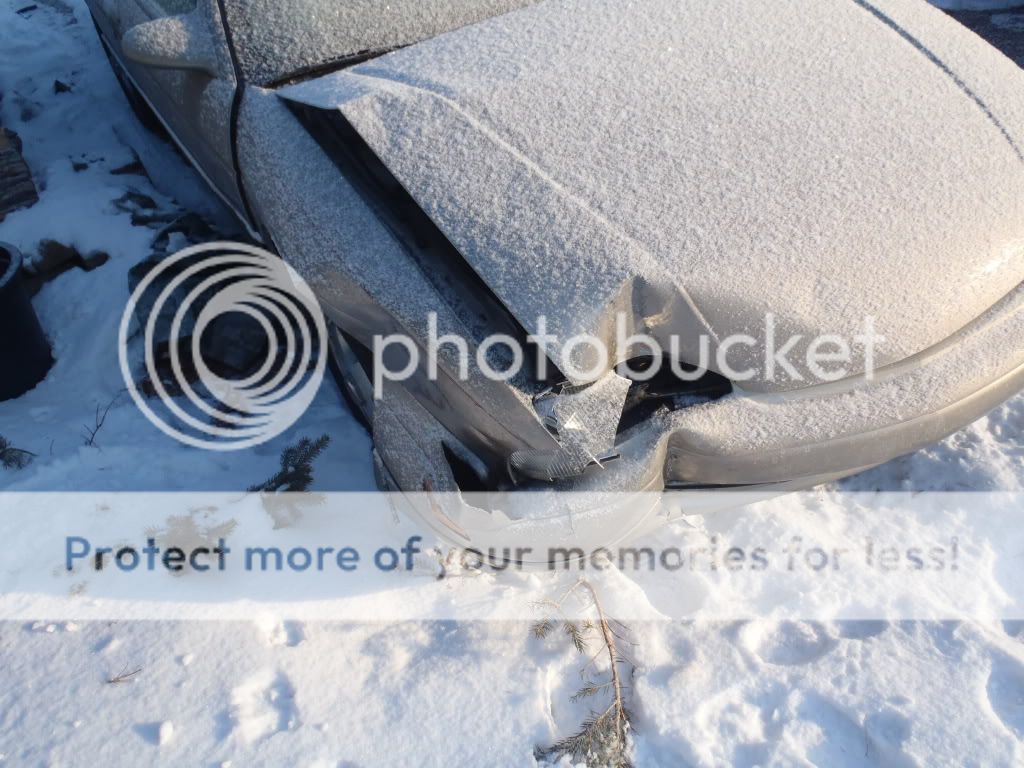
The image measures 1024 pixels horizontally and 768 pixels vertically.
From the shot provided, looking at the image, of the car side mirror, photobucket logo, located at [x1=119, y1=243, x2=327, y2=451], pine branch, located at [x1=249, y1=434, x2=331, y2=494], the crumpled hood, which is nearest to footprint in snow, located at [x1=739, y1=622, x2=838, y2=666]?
the crumpled hood

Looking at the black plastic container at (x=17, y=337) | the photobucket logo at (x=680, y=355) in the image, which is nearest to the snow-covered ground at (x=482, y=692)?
the black plastic container at (x=17, y=337)

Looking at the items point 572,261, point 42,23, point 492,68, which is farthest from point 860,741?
point 42,23

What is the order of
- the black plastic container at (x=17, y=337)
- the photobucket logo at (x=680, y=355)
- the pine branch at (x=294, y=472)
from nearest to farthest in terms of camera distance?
the photobucket logo at (x=680, y=355), the pine branch at (x=294, y=472), the black plastic container at (x=17, y=337)

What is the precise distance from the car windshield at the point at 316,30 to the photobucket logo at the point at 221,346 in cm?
63

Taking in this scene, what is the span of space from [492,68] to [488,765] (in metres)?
1.74

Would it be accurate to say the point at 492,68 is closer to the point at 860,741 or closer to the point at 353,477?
the point at 353,477

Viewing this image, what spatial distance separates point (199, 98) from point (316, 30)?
0.45 metres

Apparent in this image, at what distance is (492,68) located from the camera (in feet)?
7.39

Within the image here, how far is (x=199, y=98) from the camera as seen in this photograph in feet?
8.65

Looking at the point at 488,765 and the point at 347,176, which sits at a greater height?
the point at 347,176

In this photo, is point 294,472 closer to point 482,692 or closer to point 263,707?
point 263,707

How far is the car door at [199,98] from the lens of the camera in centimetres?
247

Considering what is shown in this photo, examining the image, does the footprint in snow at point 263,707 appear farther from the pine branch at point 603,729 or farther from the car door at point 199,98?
the car door at point 199,98

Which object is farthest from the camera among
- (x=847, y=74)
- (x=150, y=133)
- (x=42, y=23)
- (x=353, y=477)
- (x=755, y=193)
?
(x=42, y=23)
